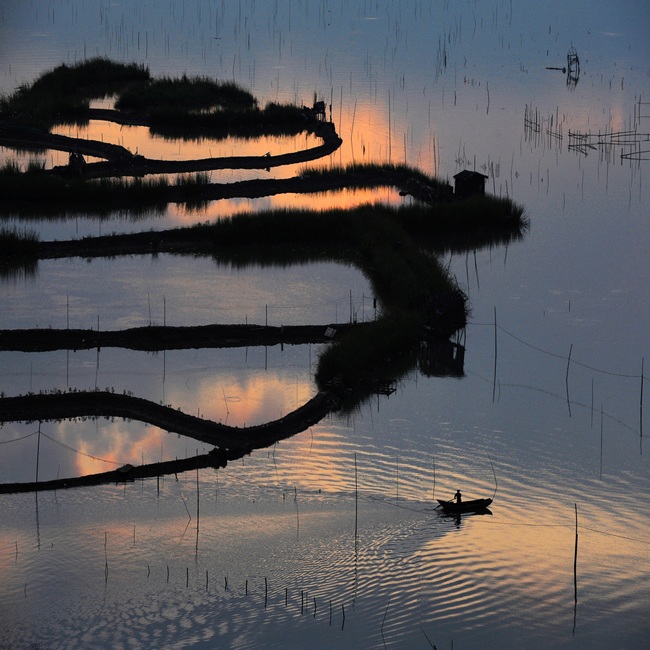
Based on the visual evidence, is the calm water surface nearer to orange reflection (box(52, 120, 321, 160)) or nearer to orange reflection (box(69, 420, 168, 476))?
orange reflection (box(69, 420, 168, 476))

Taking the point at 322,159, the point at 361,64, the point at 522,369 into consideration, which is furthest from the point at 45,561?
the point at 361,64

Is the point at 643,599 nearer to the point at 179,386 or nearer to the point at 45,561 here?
the point at 45,561

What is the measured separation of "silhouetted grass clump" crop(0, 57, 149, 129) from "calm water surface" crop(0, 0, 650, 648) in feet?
9.42

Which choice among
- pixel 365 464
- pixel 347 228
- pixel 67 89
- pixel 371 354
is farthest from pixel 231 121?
pixel 365 464

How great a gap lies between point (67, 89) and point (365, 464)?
688 inches

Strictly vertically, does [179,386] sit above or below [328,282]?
below

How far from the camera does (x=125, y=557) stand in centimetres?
940

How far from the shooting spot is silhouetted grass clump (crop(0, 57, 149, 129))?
24.6 m

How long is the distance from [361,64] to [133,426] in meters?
20.7

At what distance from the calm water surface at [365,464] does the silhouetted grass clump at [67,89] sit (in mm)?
2871

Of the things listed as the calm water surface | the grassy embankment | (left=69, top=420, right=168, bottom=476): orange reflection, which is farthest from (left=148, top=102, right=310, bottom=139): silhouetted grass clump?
(left=69, top=420, right=168, bottom=476): orange reflection

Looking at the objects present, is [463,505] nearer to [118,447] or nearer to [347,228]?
[118,447]

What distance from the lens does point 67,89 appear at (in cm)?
2666

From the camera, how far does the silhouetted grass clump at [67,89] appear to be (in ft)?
80.7
